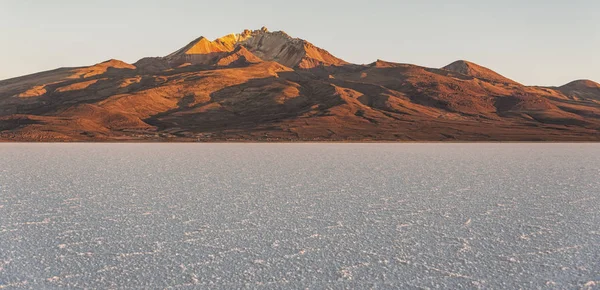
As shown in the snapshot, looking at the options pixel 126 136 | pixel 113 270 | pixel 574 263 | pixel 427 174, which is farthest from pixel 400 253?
pixel 126 136

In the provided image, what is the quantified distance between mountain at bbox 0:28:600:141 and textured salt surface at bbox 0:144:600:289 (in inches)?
2963

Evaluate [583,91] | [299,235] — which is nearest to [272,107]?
[299,235]

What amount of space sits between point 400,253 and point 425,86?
148268 millimetres

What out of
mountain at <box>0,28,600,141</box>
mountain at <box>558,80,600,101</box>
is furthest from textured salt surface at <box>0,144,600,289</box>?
mountain at <box>558,80,600,101</box>

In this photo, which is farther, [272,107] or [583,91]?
[583,91]

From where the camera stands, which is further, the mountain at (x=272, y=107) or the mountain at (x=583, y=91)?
the mountain at (x=583, y=91)

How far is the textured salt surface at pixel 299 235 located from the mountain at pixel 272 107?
75.3 meters

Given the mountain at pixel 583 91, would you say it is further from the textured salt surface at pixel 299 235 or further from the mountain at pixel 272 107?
the textured salt surface at pixel 299 235

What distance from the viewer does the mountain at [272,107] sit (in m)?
97.6

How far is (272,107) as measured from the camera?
12662 centimetres

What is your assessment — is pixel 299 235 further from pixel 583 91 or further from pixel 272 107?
pixel 583 91

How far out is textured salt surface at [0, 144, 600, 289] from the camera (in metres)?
7.33

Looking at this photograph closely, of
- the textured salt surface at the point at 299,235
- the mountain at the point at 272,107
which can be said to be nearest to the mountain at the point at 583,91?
the mountain at the point at 272,107

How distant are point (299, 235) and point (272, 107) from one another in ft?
385
